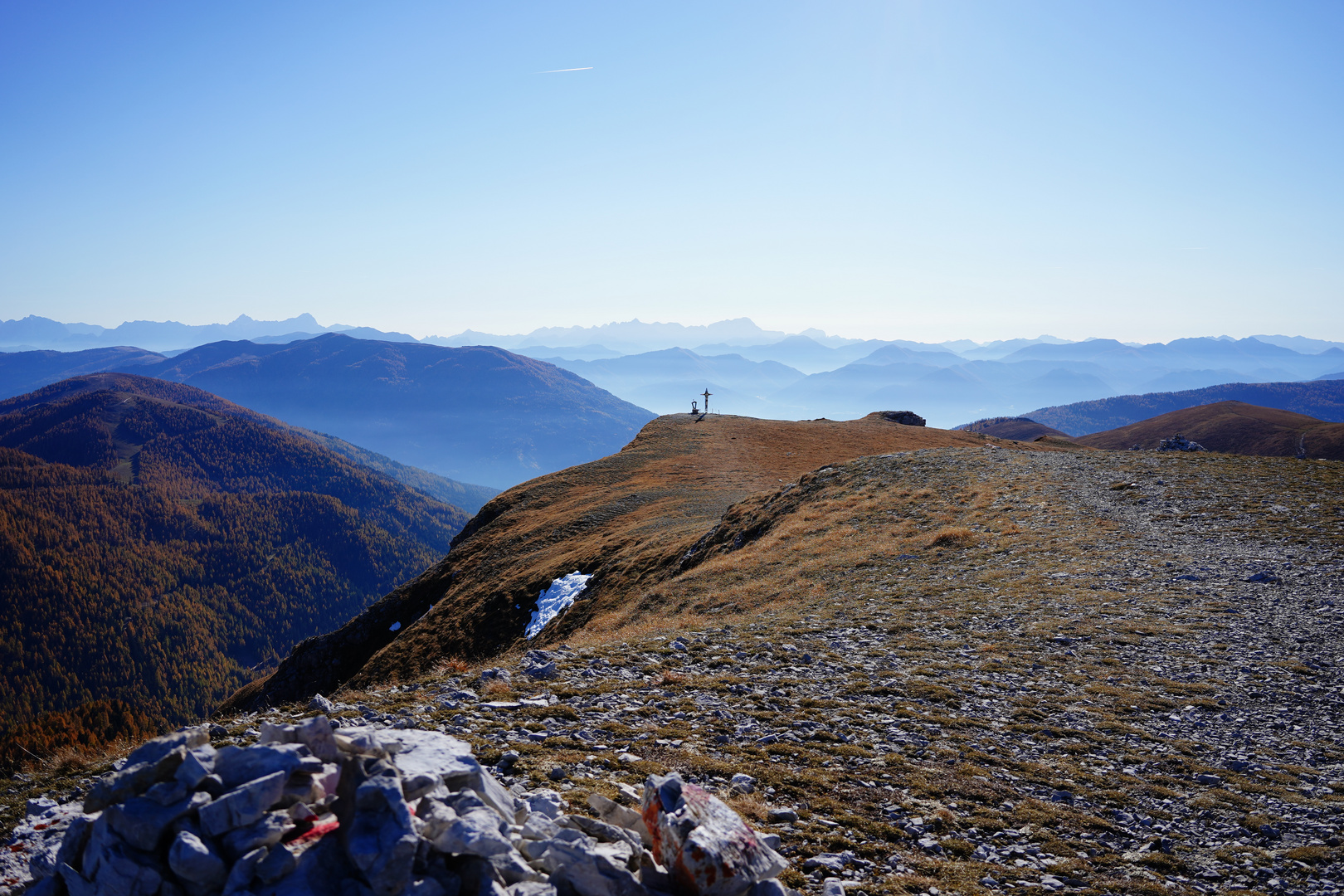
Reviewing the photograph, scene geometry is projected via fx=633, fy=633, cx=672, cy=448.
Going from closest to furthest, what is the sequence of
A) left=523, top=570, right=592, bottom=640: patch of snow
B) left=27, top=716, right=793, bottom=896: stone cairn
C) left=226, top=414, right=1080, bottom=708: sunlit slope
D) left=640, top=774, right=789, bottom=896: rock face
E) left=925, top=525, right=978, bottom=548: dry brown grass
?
left=27, top=716, right=793, bottom=896: stone cairn, left=640, top=774, right=789, bottom=896: rock face, left=925, top=525, right=978, bottom=548: dry brown grass, left=523, top=570, right=592, bottom=640: patch of snow, left=226, top=414, right=1080, bottom=708: sunlit slope

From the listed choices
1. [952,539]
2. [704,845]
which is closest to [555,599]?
[952,539]

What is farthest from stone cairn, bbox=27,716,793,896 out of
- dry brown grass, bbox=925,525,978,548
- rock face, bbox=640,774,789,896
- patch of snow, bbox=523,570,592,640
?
patch of snow, bbox=523,570,592,640

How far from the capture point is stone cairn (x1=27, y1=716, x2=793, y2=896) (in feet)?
18.8

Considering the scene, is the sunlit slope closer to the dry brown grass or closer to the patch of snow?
the patch of snow

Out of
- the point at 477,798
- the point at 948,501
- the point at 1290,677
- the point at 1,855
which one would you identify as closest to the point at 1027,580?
the point at 1290,677

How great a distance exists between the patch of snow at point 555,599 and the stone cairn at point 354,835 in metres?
28.1

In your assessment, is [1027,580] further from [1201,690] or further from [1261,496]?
[1261,496]

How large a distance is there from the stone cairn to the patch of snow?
2810 cm

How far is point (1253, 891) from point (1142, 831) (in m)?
1.41

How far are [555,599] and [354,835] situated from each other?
32709mm

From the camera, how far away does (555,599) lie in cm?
3778

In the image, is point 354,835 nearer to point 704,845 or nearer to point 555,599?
point 704,845

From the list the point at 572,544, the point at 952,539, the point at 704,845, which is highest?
the point at 704,845

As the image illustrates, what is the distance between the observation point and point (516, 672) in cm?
1627
